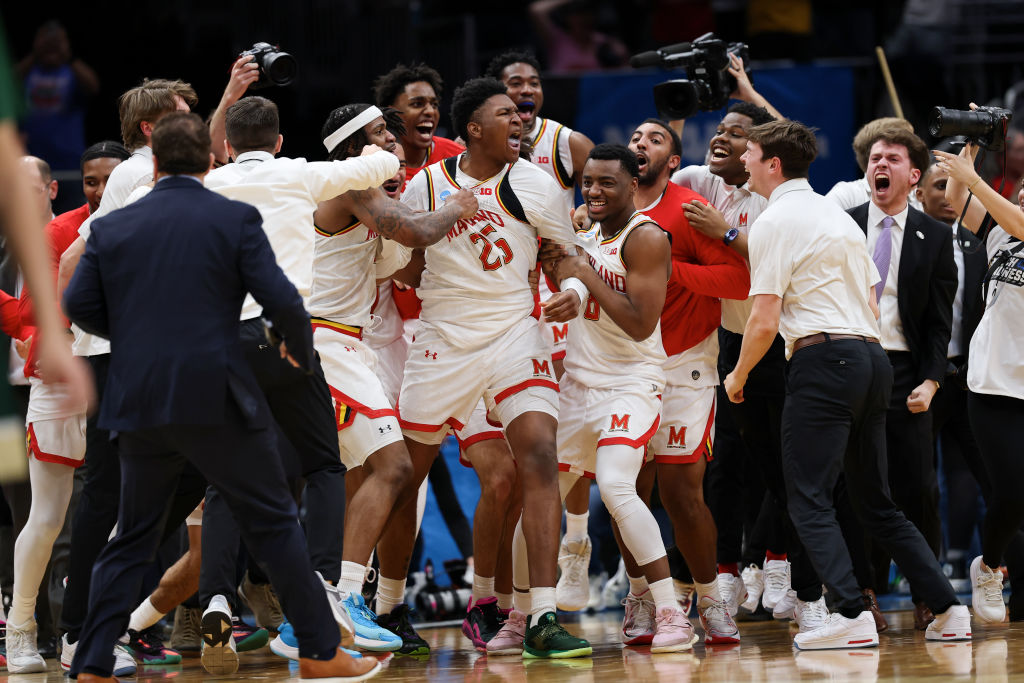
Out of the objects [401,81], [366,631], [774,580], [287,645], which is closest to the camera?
[287,645]

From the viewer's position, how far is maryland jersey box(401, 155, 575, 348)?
6289mm

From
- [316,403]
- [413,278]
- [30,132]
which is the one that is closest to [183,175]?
[316,403]

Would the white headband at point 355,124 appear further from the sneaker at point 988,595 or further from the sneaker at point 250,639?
the sneaker at point 988,595

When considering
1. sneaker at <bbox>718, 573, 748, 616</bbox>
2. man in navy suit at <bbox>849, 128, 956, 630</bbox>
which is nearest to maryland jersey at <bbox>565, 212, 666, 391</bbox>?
man in navy suit at <bbox>849, 128, 956, 630</bbox>

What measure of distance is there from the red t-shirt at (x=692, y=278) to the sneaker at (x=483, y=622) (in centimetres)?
159

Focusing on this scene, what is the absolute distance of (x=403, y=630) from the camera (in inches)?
253

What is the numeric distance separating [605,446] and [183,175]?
2410 millimetres

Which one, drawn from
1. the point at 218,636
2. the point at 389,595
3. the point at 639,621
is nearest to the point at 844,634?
the point at 639,621

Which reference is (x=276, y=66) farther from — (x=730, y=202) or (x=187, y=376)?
(x=730, y=202)

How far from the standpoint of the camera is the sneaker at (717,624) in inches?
251

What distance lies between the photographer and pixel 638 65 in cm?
795

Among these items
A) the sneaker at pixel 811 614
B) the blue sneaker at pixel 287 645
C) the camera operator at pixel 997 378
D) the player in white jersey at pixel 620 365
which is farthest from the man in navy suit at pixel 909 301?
the blue sneaker at pixel 287 645

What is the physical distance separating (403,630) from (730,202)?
2.95m

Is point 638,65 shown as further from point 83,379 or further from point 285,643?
point 83,379
